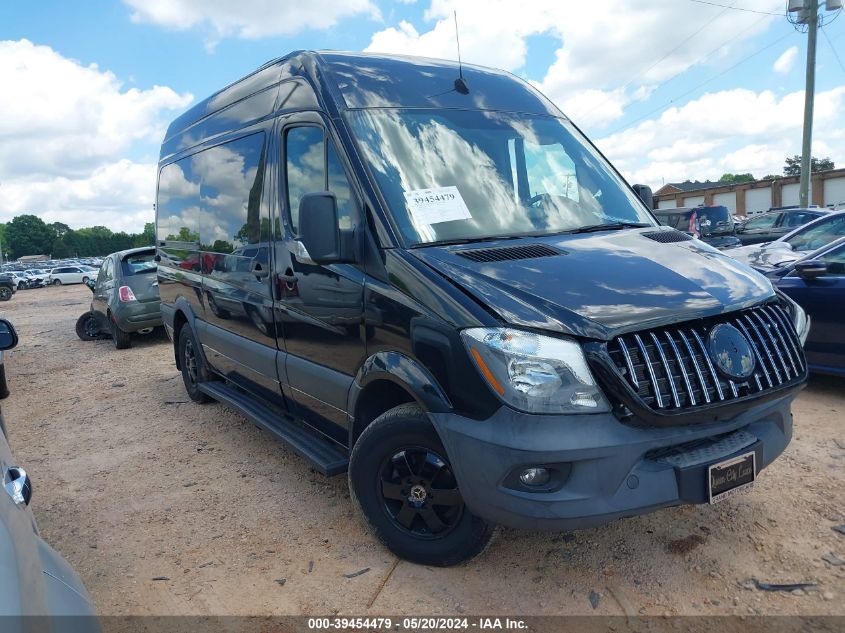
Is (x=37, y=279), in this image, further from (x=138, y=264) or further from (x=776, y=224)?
(x=776, y=224)

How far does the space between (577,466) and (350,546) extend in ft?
4.99

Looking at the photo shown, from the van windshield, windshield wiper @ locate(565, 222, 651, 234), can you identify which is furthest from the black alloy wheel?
windshield wiper @ locate(565, 222, 651, 234)

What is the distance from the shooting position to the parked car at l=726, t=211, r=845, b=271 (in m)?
7.08

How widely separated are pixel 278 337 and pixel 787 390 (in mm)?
2843

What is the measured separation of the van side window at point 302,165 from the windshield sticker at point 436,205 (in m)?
0.62

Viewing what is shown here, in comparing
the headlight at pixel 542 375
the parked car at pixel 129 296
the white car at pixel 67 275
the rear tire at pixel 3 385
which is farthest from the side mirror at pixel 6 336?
the white car at pixel 67 275

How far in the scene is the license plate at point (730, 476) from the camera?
8.80ft

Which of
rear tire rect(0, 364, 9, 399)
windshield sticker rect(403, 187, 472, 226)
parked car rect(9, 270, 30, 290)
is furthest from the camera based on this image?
parked car rect(9, 270, 30, 290)

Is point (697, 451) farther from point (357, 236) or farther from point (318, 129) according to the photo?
point (318, 129)

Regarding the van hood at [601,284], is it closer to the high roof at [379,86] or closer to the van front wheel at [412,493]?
the van front wheel at [412,493]

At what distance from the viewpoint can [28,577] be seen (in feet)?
5.09

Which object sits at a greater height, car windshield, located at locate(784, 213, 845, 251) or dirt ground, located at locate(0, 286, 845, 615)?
car windshield, located at locate(784, 213, 845, 251)

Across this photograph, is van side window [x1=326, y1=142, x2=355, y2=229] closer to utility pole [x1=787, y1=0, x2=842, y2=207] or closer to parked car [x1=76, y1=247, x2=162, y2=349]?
parked car [x1=76, y1=247, x2=162, y2=349]

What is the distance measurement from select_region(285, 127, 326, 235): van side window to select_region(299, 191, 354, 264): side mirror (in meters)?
0.54
